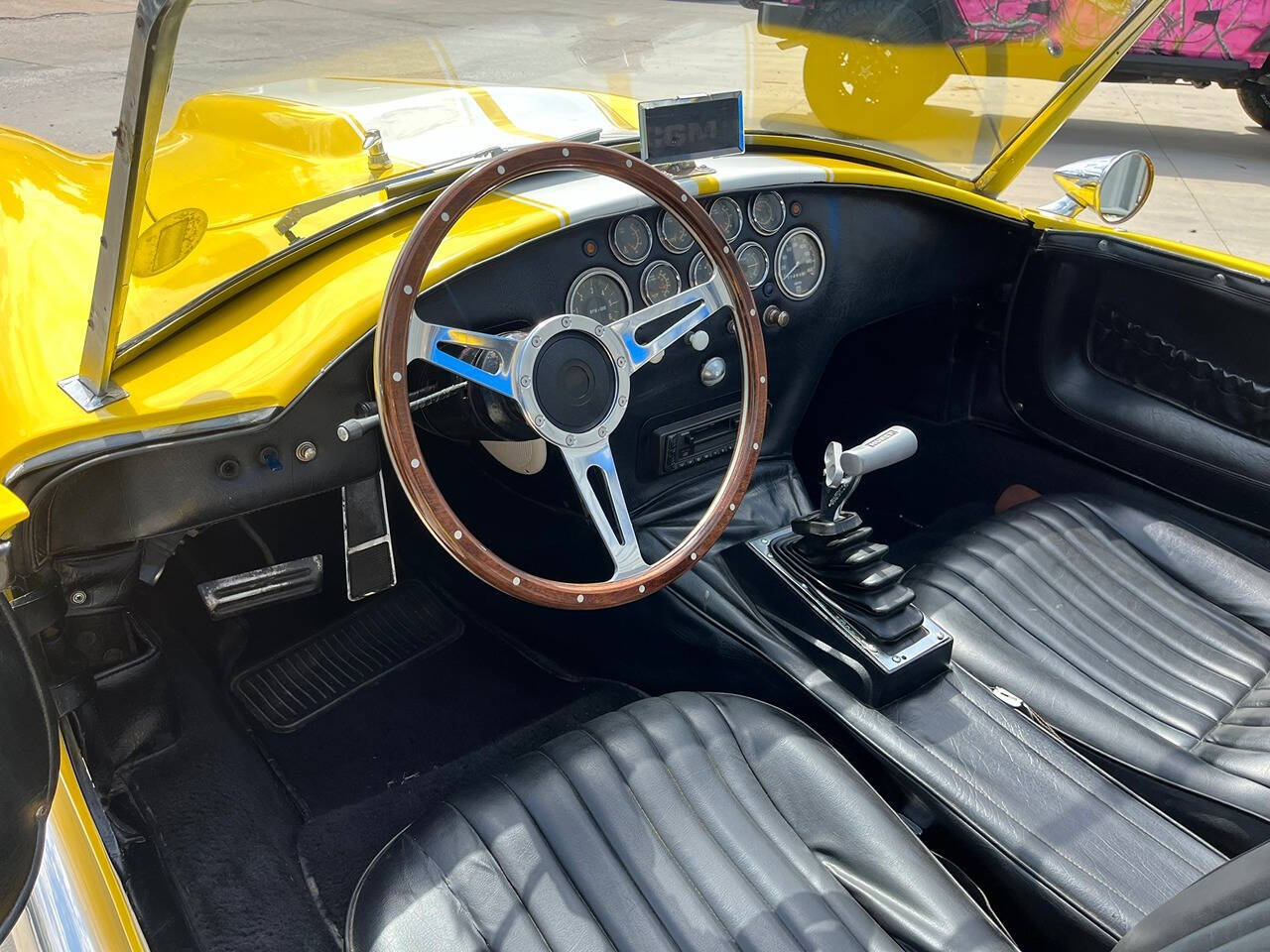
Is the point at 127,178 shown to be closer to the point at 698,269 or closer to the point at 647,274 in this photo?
the point at 647,274

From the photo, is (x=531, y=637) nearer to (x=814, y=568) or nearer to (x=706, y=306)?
(x=814, y=568)

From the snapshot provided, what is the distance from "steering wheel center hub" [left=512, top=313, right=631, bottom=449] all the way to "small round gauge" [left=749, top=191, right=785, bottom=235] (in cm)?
65

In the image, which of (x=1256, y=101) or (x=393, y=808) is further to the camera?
(x=1256, y=101)

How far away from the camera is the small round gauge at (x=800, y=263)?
2258 millimetres

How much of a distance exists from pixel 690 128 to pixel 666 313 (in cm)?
36

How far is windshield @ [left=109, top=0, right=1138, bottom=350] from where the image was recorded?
5.46 feet

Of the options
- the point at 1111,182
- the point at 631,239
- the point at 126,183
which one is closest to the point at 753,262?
the point at 631,239

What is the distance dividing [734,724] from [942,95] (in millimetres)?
1486

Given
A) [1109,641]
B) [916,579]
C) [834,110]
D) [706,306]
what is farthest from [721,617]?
[834,110]

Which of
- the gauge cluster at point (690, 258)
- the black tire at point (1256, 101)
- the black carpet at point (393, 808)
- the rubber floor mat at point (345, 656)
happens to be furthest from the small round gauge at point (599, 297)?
the black tire at point (1256, 101)

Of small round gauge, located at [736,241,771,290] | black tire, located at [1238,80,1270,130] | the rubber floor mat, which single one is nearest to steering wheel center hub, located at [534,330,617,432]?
small round gauge, located at [736,241,771,290]

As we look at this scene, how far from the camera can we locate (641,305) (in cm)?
203

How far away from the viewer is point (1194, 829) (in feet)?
5.56

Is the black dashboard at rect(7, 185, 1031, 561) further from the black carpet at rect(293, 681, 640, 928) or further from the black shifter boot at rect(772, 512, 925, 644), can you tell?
the black carpet at rect(293, 681, 640, 928)
